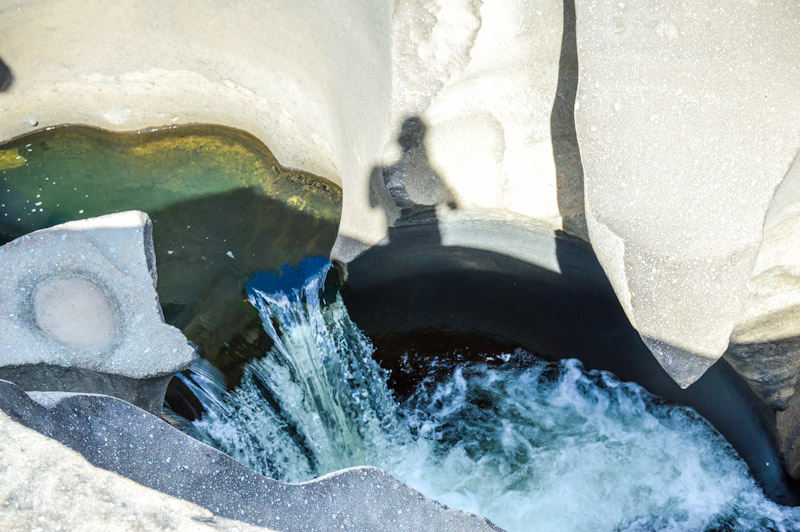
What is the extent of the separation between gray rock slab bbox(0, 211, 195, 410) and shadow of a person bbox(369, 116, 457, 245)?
3.10 ft

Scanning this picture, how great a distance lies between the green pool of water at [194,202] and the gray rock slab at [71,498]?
1.85 m

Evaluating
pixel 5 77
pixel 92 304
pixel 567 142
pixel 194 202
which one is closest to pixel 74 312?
pixel 92 304

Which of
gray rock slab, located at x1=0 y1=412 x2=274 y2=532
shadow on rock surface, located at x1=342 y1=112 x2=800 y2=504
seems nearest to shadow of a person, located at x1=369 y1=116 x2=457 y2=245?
shadow on rock surface, located at x1=342 y1=112 x2=800 y2=504

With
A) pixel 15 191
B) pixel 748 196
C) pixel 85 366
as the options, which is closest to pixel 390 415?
pixel 85 366

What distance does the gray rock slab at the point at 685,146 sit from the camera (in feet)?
6.22

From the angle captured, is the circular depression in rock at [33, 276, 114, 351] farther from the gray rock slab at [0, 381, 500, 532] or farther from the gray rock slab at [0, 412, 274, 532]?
the gray rock slab at [0, 412, 274, 532]

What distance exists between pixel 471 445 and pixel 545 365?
1.86 feet

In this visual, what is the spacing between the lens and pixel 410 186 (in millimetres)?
2723

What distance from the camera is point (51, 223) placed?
3.92m

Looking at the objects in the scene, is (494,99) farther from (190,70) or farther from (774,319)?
(190,70)

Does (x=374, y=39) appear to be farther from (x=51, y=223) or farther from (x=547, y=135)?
(x=51, y=223)

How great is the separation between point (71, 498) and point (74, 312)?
1095 mm

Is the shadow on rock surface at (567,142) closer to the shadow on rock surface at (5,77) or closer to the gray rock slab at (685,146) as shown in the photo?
the gray rock slab at (685,146)

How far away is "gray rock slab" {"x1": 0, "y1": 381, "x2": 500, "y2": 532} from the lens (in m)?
1.53
